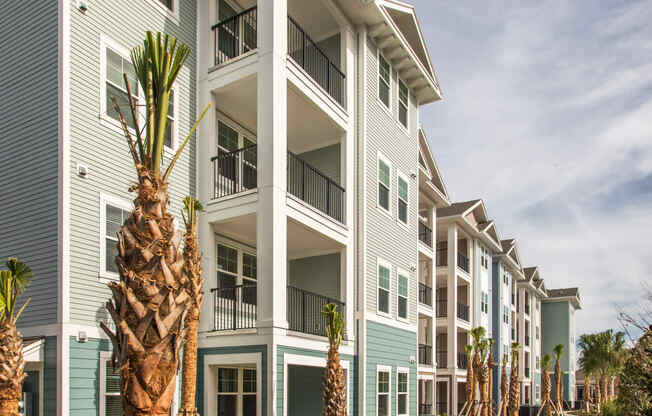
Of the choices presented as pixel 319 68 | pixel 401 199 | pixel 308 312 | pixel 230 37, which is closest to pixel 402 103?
pixel 401 199

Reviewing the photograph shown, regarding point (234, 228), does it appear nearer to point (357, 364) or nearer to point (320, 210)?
point (320, 210)

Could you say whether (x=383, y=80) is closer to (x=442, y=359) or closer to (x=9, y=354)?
(x=9, y=354)

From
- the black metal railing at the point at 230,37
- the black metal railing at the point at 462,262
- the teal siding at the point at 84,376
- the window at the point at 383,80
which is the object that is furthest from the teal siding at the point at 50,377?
the black metal railing at the point at 462,262

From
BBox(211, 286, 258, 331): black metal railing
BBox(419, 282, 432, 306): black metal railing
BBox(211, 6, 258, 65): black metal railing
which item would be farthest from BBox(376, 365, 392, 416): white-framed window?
BBox(211, 6, 258, 65): black metal railing

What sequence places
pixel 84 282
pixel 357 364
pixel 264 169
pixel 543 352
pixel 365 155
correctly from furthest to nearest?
pixel 543 352 < pixel 365 155 < pixel 357 364 < pixel 264 169 < pixel 84 282

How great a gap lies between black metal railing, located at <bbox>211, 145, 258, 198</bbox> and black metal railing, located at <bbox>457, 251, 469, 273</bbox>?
1960 centimetres

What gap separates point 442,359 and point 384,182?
17.6 m

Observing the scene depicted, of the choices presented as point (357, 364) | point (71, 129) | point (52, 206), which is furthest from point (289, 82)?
point (357, 364)

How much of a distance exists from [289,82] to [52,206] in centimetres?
617

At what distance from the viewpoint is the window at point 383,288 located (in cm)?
1747

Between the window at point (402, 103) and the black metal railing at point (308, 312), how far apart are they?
26.2 feet

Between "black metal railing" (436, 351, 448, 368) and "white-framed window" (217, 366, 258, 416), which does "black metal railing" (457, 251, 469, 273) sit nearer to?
"black metal railing" (436, 351, 448, 368)

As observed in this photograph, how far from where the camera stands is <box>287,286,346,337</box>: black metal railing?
14.8 metres

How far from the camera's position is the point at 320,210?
1581 cm
